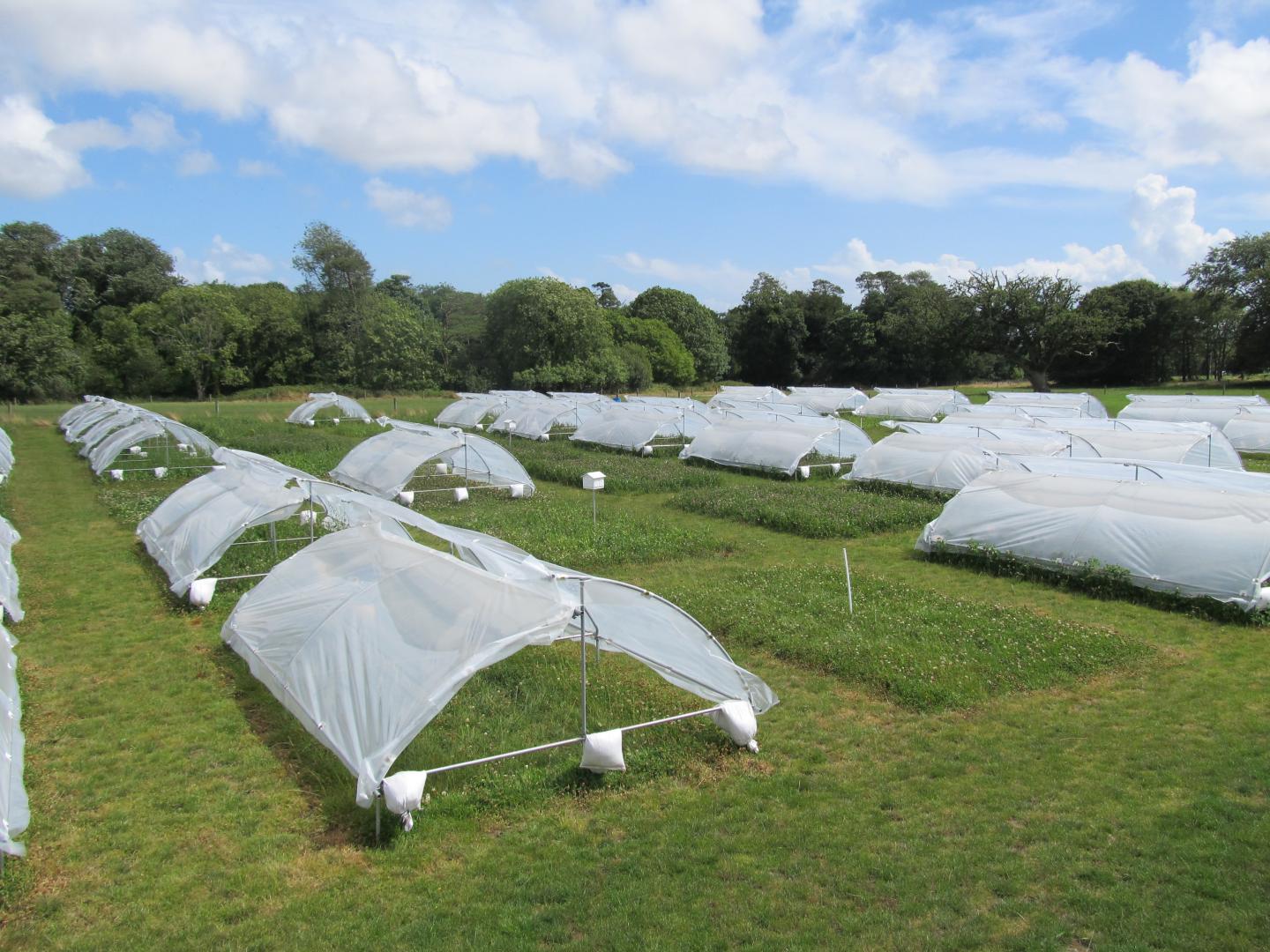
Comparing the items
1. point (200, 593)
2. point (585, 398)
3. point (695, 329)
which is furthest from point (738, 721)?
point (695, 329)

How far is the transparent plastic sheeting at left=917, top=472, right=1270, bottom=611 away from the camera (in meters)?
12.6

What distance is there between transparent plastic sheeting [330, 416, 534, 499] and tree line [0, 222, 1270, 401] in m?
37.4

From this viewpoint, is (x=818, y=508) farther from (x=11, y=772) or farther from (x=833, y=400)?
(x=833, y=400)

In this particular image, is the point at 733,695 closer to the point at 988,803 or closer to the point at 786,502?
the point at 988,803

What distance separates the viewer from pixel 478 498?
23.3 m

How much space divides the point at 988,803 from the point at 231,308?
6961cm

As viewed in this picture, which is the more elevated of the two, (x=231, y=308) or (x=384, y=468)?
(x=231, y=308)

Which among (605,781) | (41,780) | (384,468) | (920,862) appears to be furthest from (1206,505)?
(384,468)

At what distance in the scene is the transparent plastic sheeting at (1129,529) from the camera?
12.6m

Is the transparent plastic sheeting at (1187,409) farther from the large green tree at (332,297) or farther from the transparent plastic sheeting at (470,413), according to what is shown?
the large green tree at (332,297)

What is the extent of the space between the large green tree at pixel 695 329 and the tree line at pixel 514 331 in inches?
94.7

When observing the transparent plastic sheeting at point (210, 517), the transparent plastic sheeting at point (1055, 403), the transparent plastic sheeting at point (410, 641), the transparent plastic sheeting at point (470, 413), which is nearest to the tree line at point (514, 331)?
the transparent plastic sheeting at point (470, 413)

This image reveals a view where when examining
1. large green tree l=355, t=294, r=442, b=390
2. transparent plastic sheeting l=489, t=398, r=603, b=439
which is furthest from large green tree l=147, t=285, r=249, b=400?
transparent plastic sheeting l=489, t=398, r=603, b=439

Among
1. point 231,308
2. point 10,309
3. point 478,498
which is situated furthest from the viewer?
point 231,308
